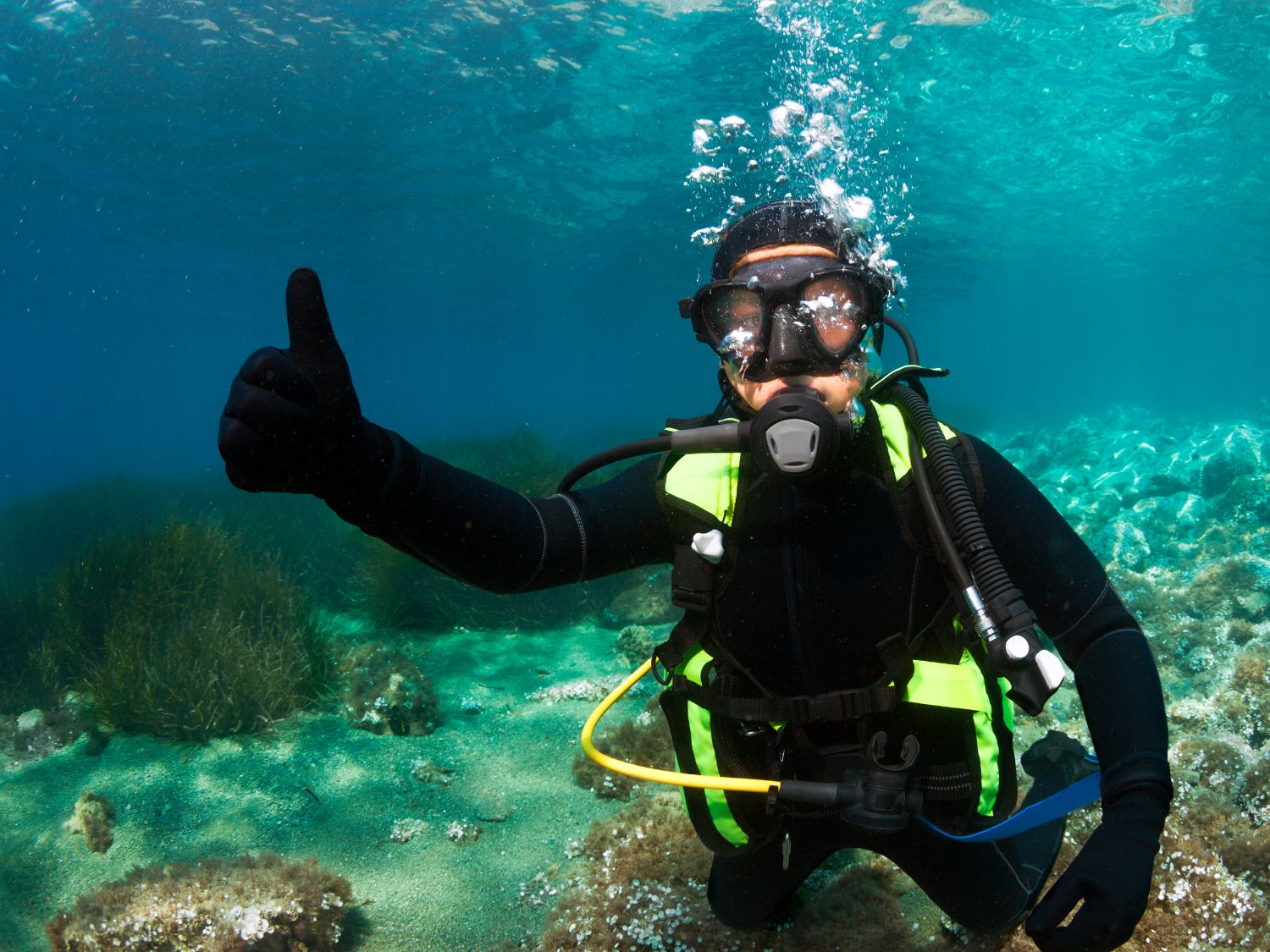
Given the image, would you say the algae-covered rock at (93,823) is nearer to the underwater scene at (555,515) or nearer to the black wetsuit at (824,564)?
the underwater scene at (555,515)

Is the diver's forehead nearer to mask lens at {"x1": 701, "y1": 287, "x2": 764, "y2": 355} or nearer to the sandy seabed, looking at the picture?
mask lens at {"x1": 701, "y1": 287, "x2": 764, "y2": 355}

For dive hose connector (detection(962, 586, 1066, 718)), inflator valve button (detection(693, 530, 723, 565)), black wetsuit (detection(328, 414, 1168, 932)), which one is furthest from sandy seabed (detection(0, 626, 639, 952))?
dive hose connector (detection(962, 586, 1066, 718))

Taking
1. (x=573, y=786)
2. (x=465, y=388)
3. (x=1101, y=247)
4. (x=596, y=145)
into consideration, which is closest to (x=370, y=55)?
(x=596, y=145)

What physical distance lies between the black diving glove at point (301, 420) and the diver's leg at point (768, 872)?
2275mm

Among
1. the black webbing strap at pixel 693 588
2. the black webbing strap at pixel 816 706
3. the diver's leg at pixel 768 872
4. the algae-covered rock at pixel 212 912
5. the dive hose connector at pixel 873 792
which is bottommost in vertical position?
the algae-covered rock at pixel 212 912

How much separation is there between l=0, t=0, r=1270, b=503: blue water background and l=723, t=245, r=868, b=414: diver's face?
43.1ft

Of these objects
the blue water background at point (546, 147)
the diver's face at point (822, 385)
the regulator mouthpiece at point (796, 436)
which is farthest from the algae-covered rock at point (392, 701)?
the blue water background at point (546, 147)

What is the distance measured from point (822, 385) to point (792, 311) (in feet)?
0.94

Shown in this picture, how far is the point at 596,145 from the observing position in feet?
63.6

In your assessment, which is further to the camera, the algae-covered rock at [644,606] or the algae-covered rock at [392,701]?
the algae-covered rock at [644,606]

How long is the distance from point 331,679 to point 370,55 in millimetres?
14206

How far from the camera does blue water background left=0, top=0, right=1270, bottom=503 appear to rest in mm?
13828

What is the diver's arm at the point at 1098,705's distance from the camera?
1.66 meters

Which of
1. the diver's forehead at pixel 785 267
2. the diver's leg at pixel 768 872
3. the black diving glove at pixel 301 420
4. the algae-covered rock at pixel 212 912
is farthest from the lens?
the algae-covered rock at pixel 212 912
